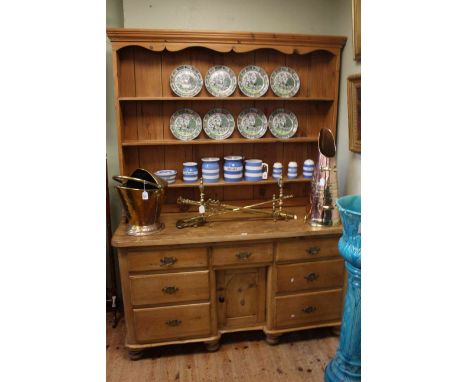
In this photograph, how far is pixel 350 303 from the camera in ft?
4.10

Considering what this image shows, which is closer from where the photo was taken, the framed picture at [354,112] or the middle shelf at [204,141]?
the framed picture at [354,112]

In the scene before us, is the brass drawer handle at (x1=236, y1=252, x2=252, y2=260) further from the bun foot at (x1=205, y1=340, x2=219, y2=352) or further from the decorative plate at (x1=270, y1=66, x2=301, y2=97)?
the decorative plate at (x1=270, y1=66, x2=301, y2=97)

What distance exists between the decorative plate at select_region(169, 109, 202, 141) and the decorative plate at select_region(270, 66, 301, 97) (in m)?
0.54

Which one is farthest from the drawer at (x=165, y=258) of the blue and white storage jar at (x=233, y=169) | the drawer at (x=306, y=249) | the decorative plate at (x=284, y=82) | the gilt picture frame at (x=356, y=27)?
the gilt picture frame at (x=356, y=27)

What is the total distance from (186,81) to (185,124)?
26cm

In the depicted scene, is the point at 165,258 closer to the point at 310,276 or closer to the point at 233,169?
the point at 233,169

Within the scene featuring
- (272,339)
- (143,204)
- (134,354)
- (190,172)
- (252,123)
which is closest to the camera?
(143,204)

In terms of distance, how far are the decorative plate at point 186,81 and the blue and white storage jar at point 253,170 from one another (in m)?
0.55

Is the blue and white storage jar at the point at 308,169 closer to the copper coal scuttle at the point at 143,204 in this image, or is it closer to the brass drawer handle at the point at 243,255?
the brass drawer handle at the point at 243,255

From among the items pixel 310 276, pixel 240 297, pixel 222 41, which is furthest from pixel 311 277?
pixel 222 41

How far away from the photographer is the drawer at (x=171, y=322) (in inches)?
73.5

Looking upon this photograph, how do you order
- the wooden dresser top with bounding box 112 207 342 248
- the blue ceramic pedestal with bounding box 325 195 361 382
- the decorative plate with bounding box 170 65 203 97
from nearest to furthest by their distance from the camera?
the blue ceramic pedestal with bounding box 325 195 361 382 → the wooden dresser top with bounding box 112 207 342 248 → the decorative plate with bounding box 170 65 203 97

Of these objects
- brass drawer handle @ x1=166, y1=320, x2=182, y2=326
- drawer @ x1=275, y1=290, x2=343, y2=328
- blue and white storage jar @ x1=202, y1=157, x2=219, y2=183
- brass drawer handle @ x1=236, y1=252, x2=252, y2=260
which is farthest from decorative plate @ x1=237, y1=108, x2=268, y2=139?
brass drawer handle @ x1=166, y1=320, x2=182, y2=326

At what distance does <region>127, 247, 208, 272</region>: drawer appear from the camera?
1.80 metres
